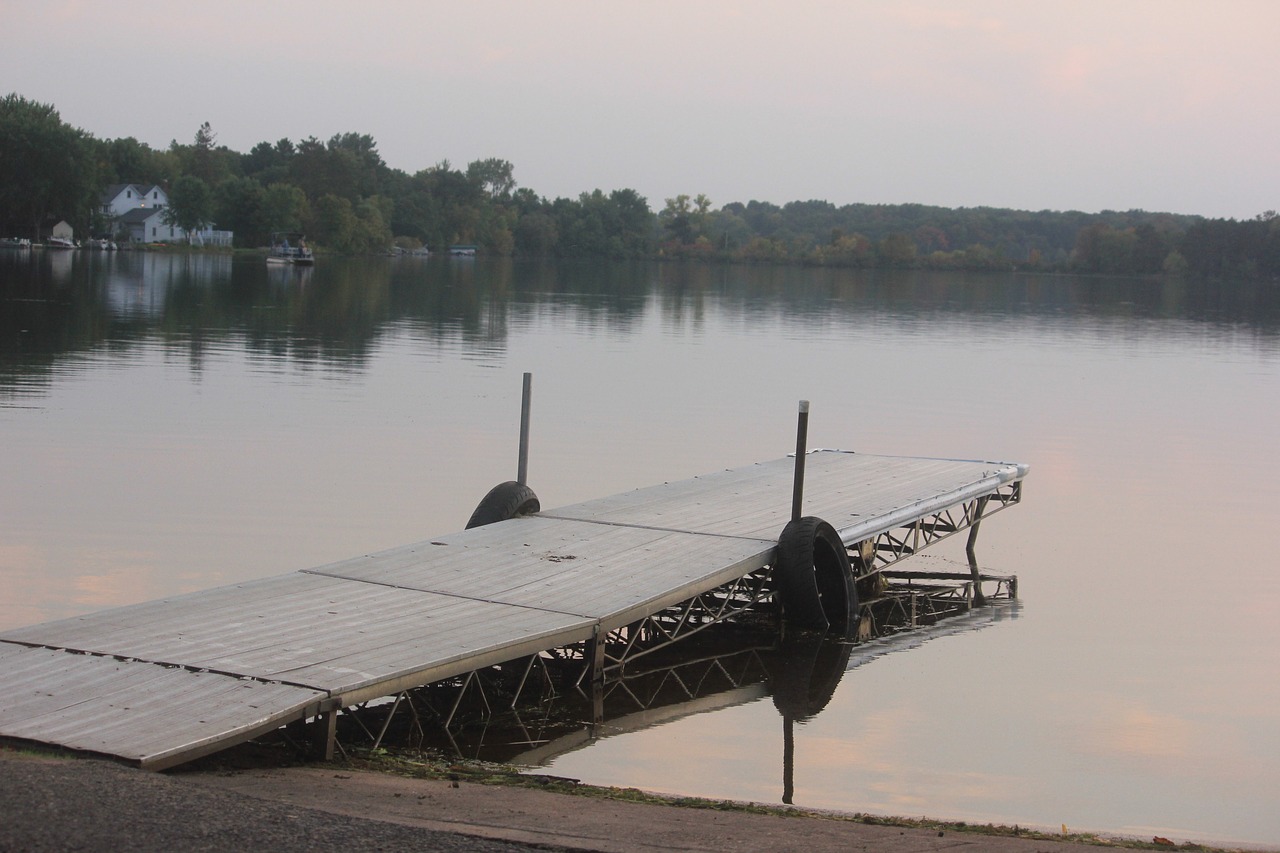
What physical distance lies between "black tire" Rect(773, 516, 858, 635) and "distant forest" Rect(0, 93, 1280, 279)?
10109cm

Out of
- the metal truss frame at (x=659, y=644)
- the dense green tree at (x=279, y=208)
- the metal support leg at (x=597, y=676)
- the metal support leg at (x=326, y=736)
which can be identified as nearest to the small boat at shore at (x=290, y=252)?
the dense green tree at (x=279, y=208)

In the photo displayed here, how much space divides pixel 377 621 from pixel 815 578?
499 centimetres

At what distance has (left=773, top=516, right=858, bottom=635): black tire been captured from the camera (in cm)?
1324

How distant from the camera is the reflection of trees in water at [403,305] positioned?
3794 centimetres

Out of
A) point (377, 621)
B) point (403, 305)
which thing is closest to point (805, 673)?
point (377, 621)

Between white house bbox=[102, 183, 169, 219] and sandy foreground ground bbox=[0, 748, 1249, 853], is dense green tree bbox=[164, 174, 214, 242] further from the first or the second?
sandy foreground ground bbox=[0, 748, 1249, 853]

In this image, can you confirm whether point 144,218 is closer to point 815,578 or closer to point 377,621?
point 815,578

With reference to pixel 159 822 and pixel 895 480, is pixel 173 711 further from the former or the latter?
pixel 895 480

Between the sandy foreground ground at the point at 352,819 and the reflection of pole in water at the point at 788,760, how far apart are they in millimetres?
1417

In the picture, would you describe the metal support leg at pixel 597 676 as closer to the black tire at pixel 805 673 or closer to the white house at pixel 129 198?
the black tire at pixel 805 673

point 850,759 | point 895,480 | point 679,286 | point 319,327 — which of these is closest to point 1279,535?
point 895,480

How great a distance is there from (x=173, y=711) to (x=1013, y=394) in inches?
1099

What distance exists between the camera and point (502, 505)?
13.9 m

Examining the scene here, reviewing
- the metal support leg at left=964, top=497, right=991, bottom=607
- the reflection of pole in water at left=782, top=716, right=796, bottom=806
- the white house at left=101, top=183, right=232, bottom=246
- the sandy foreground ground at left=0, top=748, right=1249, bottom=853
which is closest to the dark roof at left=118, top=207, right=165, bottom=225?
the white house at left=101, top=183, right=232, bottom=246
